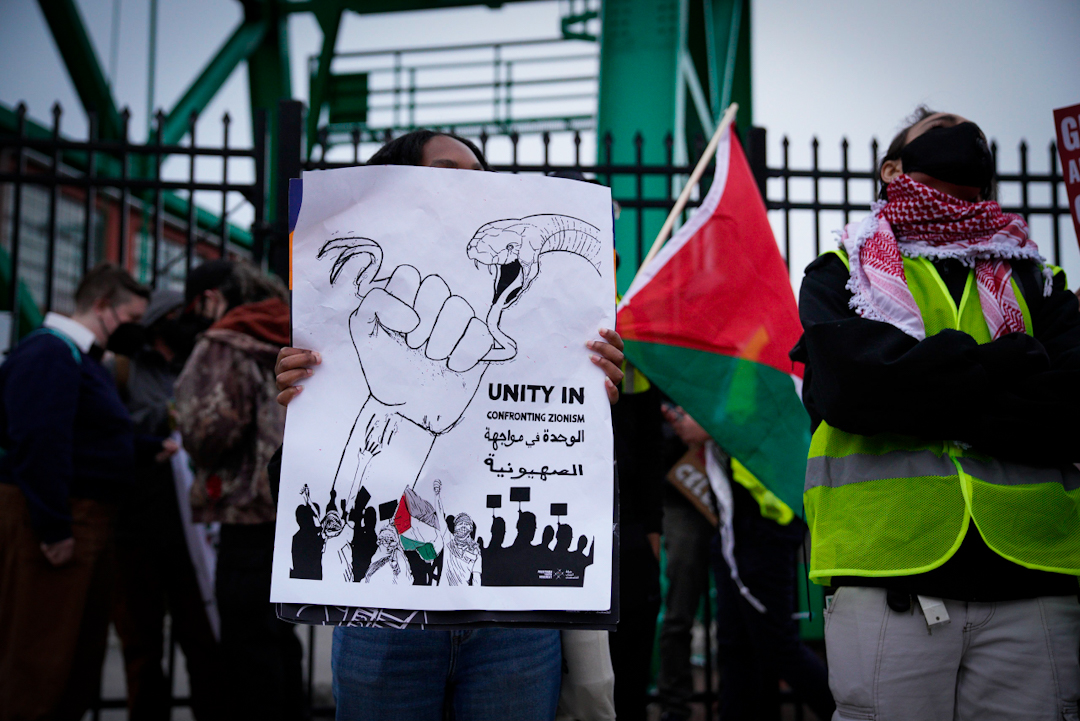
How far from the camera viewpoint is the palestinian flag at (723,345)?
3.01 meters

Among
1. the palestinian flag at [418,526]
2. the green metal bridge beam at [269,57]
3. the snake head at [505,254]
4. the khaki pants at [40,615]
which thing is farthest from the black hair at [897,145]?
the green metal bridge beam at [269,57]

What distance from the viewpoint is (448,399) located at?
5.31 ft

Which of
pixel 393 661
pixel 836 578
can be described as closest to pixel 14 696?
pixel 393 661

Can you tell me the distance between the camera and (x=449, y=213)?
5.46 feet

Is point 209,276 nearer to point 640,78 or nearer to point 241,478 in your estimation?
point 241,478

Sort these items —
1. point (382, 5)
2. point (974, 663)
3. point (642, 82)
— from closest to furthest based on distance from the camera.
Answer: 1. point (974, 663)
2. point (642, 82)
3. point (382, 5)

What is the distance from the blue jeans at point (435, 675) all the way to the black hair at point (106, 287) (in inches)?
113

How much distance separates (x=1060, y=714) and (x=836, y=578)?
1.63ft

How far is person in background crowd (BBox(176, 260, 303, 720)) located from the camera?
10.8 ft

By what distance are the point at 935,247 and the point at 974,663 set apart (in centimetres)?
97

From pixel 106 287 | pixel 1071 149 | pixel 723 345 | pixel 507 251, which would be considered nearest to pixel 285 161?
pixel 106 287

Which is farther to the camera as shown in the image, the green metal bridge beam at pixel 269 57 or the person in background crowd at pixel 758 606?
the green metal bridge beam at pixel 269 57

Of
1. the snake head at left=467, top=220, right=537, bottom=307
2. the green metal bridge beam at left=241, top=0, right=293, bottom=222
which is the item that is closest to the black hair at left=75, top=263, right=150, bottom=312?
the snake head at left=467, top=220, right=537, bottom=307

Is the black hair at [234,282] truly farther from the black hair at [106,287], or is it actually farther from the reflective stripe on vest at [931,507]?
the reflective stripe on vest at [931,507]
